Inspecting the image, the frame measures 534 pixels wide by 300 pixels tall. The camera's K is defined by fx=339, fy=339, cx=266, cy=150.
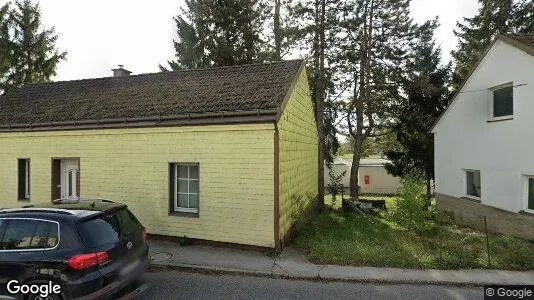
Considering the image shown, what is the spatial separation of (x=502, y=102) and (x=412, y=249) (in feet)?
20.0

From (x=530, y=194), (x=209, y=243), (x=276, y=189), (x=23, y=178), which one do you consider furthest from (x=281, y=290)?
(x=23, y=178)

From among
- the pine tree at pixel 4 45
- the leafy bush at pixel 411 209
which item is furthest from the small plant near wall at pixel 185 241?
the pine tree at pixel 4 45

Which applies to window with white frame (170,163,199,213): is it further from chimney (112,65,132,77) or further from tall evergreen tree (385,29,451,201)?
tall evergreen tree (385,29,451,201)

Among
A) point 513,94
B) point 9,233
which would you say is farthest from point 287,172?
point 513,94

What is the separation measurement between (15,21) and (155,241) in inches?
1048

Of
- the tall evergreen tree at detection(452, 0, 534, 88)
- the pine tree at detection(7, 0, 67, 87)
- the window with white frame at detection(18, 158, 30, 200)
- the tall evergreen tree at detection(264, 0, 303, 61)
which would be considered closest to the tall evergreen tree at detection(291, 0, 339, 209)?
the tall evergreen tree at detection(264, 0, 303, 61)

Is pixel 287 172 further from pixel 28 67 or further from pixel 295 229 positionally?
pixel 28 67

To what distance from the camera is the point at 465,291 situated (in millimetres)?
6410

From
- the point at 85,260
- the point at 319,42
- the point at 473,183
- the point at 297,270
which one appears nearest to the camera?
the point at 85,260

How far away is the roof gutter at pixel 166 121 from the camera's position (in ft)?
28.7

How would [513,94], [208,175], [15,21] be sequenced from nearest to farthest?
[208,175], [513,94], [15,21]

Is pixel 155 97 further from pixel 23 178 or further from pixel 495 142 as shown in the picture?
pixel 495 142

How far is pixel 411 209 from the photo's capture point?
10062mm

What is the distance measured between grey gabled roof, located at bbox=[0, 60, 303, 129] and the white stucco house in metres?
6.46
